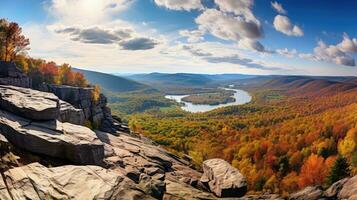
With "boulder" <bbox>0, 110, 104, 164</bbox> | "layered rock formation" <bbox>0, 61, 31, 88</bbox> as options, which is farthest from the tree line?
"boulder" <bbox>0, 110, 104, 164</bbox>

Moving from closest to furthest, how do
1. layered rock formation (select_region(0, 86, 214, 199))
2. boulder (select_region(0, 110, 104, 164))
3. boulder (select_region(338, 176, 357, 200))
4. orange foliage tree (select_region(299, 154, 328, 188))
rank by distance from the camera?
layered rock formation (select_region(0, 86, 214, 199)) → boulder (select_region(0, 110, 104, 164)) → boulder (select_region(338, 176, 357, 200)) → orange foliage tree (select_region(299, 154, 328, 188))

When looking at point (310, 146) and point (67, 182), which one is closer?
point (67, 182)

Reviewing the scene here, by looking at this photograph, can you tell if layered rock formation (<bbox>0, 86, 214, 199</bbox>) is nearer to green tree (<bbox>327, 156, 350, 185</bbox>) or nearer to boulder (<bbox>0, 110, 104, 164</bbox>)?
boulder (<bbox>0, 110, 104, 164</bbox>)

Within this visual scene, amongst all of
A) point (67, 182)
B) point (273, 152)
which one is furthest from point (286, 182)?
point (67, 182)

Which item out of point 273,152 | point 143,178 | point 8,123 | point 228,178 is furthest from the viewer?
point 273,152

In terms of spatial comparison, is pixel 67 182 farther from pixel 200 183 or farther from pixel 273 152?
pixel 273 152

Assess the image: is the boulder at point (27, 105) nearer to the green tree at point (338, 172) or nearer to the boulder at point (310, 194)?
the boulder at point (310, 194)

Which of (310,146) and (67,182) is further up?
(67,182)
